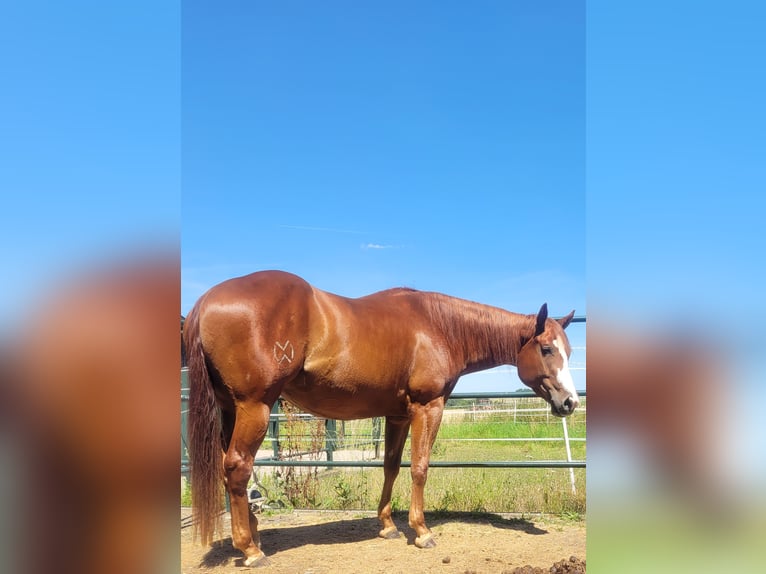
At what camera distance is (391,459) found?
4578 mm

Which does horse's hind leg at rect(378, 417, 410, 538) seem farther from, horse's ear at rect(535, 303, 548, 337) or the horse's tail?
the horse's tail

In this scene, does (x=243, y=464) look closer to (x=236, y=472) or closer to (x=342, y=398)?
(x=236, y=472)

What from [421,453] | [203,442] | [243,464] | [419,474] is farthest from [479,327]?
[203,442]

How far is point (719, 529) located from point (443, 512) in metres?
4.73

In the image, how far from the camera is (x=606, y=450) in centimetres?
75

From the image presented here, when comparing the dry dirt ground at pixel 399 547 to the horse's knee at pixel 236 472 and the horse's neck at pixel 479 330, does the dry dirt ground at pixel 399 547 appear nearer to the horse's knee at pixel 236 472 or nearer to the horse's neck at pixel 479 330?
the horse's knee at pixel 236 472

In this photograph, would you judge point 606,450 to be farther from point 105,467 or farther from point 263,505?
point 263,505

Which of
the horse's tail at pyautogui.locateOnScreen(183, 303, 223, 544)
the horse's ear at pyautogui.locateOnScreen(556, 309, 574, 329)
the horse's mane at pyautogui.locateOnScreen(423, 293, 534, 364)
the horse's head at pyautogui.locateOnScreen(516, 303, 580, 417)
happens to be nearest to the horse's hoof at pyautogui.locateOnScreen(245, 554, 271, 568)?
the horse's tail at pyautogui.locateOnScreen(183, 303, 223, 544)

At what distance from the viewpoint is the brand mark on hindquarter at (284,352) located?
347cm

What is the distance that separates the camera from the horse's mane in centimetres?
447

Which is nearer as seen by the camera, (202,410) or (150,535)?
(150,535)

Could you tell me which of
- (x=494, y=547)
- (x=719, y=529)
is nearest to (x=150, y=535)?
(x=719, y=529)

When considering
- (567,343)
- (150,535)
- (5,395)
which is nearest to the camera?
(5,395)

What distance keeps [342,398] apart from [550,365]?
5.22ft
